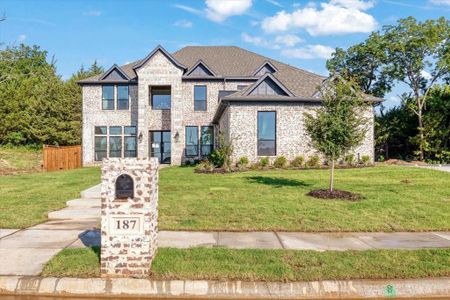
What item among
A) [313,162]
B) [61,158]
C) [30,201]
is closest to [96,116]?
[61,158]

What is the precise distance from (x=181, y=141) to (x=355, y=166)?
13052 mm

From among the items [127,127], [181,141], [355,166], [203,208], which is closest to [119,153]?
[127,127]

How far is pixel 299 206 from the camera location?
962cm

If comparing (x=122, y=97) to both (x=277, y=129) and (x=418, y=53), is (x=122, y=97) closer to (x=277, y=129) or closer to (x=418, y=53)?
(x=277, y=129)

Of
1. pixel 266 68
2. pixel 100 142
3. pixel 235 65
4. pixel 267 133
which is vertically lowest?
pixel 100 142

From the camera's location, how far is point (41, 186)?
47.7 feet

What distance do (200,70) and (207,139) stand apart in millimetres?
5478

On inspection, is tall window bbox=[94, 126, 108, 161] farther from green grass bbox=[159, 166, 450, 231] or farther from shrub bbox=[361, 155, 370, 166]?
shrub bbox=[361, 155, 370, 166]

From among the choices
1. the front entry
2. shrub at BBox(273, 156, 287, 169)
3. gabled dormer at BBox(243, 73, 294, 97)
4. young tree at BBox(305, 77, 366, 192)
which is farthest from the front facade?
young tree at BBox(305, 77, 366, 192)

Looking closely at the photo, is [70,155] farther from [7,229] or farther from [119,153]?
[7,229]

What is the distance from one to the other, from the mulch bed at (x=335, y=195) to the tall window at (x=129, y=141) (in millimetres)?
19913

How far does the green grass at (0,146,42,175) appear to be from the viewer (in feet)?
76.5

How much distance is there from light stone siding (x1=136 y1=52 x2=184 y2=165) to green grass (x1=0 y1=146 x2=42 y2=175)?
25.9 feet

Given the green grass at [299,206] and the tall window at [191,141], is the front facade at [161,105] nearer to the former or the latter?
the tall window at [191,141]
